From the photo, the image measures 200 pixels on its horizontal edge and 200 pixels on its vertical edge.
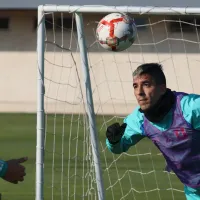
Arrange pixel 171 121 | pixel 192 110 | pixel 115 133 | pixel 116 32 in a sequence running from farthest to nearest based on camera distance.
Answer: pixel 116 32 < pixel 115 133 < pixel 171 121 < pixel 192 110

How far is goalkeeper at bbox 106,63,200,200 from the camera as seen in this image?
5.29m

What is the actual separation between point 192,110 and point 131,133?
2.00ft

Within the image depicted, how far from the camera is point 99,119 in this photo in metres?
16.3

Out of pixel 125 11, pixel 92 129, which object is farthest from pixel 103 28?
pixel 92 129

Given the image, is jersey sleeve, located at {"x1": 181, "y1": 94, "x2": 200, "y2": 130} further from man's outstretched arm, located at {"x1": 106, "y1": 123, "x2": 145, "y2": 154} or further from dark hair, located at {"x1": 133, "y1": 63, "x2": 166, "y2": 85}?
man's outstretched arm, located at {"x1": 106, "y1": 123, "x2": 145, "y2": 154}

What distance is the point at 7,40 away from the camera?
19.3 meters

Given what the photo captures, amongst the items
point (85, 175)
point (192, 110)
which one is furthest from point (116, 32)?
point (85, 175)

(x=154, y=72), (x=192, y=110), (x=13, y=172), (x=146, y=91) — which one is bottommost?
(x=13, y=172)

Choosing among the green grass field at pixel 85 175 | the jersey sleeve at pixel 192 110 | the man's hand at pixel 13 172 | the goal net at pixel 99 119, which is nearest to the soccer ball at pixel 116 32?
the goal net at pixel 99 119

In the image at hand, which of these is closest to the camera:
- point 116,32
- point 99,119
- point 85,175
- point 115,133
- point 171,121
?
point 171,121

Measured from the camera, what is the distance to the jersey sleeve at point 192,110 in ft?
17.1

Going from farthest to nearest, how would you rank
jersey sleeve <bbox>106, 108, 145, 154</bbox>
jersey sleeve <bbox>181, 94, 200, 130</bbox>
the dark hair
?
jersey sleeve <bbox>106, 108, 145, 154</bbox> → the dark hair → jersey sleeve <bbox>181, 94, 200, 130</bbox>

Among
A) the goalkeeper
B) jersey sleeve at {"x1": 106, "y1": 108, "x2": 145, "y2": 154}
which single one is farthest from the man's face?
jersey sleeve at {"x1": 106, "y1": 108, "x2": 145, "y2": 154}

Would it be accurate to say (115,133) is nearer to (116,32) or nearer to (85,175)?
(116,32)
